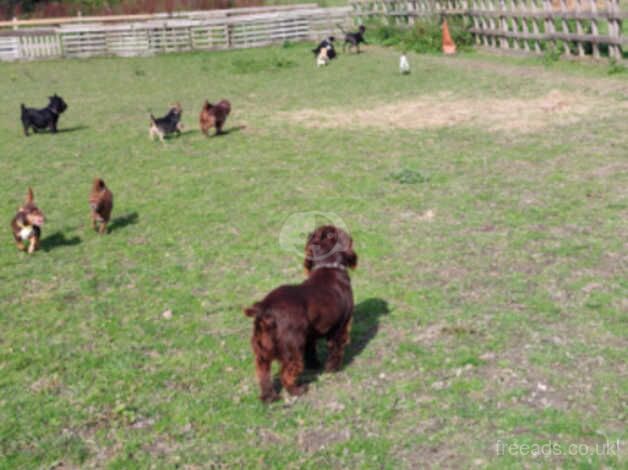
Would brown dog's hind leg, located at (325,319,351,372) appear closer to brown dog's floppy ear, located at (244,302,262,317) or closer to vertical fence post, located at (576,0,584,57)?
brown dog's floppy ear, located at (244,302,262,317)

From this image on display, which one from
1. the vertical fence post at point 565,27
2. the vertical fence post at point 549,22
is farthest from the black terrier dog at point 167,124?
the vertical fence post at point 549,22

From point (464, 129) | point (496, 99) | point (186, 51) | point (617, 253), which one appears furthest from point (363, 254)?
point (186, 51)

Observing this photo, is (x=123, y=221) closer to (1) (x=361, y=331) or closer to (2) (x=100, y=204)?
(2) (x=100, y=204)

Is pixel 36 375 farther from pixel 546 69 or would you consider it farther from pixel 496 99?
pixel 546 69

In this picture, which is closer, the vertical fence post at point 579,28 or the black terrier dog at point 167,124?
the black terrier dog at point 167,124

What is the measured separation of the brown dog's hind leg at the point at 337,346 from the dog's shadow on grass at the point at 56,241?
15.6 ft

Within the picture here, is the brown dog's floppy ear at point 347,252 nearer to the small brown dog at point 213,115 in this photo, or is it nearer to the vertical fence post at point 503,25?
the small brown dog at point 213,115

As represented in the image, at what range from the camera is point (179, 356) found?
6.09 meters

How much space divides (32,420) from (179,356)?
4.09ft

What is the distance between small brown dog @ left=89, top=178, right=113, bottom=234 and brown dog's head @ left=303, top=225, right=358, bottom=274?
4280mm

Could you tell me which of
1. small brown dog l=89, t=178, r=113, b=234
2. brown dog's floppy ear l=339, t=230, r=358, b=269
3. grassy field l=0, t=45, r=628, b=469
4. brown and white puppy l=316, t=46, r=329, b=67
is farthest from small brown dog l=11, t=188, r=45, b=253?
brown and white puppy l=316, t=46, r=329, b=67

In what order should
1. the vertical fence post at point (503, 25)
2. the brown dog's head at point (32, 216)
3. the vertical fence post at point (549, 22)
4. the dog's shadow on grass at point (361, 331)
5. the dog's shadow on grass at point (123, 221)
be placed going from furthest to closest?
the vertical fence post at point (503, 25)
the vertical fence post at point (549, 22)
the dog's shadow on grass at point (123, 221)
the brown dog's head at point (32, 216)
the dog's shadow on grass at point (361, 331)

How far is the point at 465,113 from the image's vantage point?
14.9 metres

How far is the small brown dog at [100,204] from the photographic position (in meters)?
9.03
